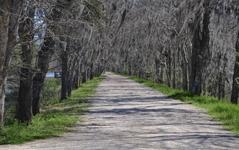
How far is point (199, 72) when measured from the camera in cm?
3294

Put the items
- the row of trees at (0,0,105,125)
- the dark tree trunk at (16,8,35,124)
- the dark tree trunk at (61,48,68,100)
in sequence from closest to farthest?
the row of trees at (0,0,105,125), the dark tree trunk at (16,8,35,124), the dark tree trunk at (61,48,68,100)

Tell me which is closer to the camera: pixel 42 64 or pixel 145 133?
pixel 145 133

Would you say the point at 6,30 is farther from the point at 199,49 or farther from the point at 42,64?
the point at 199,49

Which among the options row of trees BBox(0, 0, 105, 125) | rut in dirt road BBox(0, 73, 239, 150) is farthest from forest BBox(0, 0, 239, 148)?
rut in dirt road BBox(0, 73, 239, 150)

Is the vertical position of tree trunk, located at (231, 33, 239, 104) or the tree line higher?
the tree line

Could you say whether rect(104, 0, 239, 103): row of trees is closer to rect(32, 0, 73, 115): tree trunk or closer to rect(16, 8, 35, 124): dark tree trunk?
rect(32, 0, 73, 115): tree trunk

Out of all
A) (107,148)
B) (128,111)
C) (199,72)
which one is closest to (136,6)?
(199,72)

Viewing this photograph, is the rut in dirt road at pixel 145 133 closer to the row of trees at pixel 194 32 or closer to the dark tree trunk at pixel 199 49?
the row of trees at pixel 194 32

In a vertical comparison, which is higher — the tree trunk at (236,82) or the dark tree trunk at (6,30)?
the dark tree trunk at (6,30)

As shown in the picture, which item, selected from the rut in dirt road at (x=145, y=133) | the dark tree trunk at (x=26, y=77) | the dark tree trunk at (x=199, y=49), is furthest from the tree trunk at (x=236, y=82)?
the dark tree trunk at (x=26, y=77)

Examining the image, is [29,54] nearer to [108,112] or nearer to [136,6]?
[108,112]

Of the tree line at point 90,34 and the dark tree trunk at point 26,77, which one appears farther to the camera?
the dark tree trunk at point 26,77

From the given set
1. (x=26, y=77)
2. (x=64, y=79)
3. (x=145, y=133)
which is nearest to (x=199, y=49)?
(x=64, y=79)

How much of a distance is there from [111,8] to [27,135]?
576 inches
